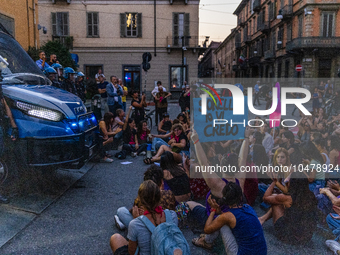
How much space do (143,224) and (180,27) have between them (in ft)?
83.7

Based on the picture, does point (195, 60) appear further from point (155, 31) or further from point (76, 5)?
point (76, 5)

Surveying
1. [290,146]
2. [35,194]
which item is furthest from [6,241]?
[290,146]

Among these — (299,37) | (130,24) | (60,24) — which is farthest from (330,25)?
(60,24)

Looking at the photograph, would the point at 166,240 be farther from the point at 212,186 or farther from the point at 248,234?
the point at 212,186

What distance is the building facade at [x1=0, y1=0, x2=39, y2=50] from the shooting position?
12438mm

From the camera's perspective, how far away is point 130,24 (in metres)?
26.6

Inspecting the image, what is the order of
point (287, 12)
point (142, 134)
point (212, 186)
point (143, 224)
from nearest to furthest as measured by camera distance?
point (143, 224) → point (212, 186) → point (142, 134) → point (287, 12)

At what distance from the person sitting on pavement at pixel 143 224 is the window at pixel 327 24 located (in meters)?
35.5

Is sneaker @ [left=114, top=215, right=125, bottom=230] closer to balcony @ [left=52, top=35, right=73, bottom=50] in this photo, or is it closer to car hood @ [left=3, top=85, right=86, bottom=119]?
car hood @ [left=3, top=85, right=86, bottom=119]

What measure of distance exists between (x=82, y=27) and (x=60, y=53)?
8.89 m

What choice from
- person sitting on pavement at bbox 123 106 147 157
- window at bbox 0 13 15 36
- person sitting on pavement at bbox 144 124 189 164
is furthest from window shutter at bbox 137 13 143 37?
person sitting on pavement at bbox 144 124 189 164

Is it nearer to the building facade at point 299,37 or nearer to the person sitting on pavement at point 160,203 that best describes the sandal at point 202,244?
the person sitting on pavement at point 160,203

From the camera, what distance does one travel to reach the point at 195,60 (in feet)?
89.2

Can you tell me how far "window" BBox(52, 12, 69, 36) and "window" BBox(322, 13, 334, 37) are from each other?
24928 millimetres
